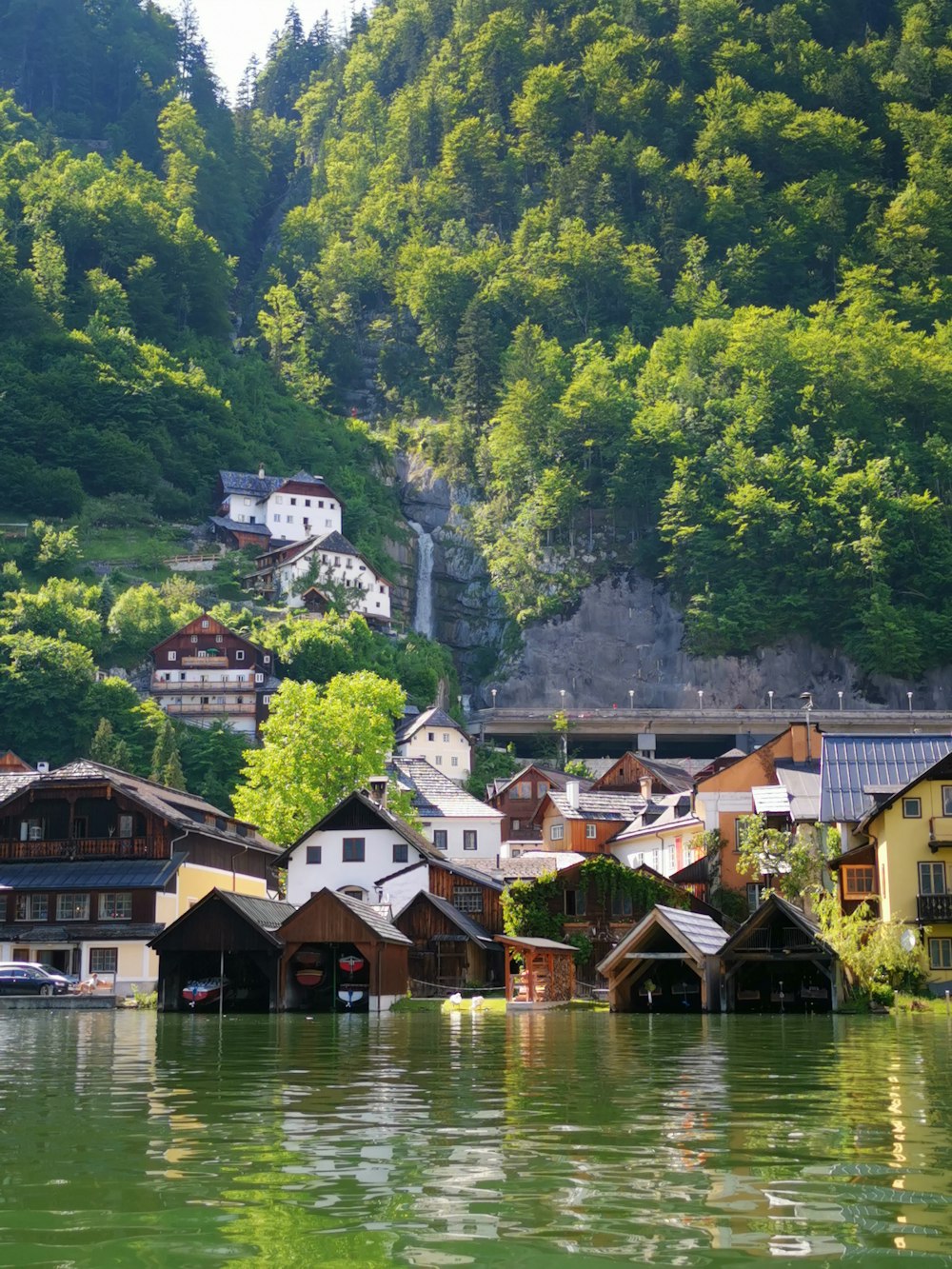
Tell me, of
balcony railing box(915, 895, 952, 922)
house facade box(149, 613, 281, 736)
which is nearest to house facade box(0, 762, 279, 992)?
balcony railing box(915, 895, 952, 922)

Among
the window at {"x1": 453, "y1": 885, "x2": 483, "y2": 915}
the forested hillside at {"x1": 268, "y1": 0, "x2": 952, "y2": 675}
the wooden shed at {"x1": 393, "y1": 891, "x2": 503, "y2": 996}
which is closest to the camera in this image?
the wooden shed at {"x1": 393, "y1": 891, "x2": 503, "y2": 996}

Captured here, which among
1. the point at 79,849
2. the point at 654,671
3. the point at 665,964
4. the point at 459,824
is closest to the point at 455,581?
the point at 654,671

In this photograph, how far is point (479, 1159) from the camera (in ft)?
47.9

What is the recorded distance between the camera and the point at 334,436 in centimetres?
17012

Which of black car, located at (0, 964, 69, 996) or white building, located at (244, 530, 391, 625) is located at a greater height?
white building, located at (244, 530, 391, 625)

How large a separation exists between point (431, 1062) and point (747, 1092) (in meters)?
7.80

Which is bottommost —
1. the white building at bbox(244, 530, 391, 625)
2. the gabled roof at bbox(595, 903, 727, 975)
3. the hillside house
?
the gabled roof at bbox(595, 903, 727, 975)

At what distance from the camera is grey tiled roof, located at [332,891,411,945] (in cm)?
5147

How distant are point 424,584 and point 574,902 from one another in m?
97.2

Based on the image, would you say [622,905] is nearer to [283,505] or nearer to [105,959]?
[105,959]

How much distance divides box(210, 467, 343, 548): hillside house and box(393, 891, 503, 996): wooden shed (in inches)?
3495

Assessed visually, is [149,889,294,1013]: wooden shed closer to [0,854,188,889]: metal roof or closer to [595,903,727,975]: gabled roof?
[595,903,727,975]: gabled roof

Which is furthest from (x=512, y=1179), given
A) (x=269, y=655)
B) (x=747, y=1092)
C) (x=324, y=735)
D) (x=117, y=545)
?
(x=117, y=545)

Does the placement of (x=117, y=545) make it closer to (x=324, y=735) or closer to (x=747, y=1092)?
(x=324, y=735)
